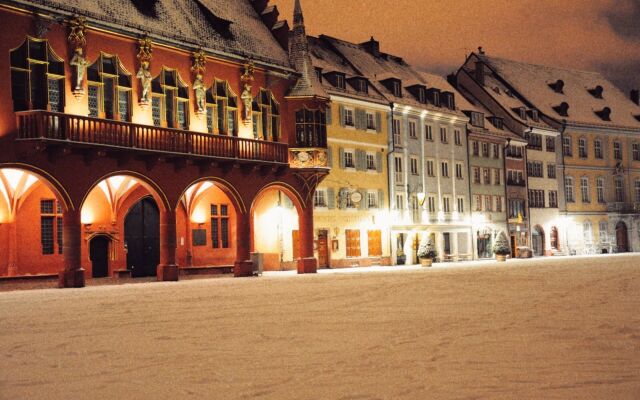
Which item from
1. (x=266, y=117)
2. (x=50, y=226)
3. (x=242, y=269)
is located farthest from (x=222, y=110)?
(x=50, y=226)

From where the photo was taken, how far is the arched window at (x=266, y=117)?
1594 inches

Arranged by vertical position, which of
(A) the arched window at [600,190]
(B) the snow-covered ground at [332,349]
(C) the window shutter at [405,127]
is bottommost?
(B) the snow-covered ground at [332,349]

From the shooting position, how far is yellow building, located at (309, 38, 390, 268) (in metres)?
49.3

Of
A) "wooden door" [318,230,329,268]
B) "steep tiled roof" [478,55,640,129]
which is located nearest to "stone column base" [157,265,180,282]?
"wooden door" [318,230,329,268]

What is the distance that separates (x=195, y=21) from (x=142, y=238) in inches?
425

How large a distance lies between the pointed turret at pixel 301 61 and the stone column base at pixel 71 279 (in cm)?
1637

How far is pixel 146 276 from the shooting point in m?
38.6

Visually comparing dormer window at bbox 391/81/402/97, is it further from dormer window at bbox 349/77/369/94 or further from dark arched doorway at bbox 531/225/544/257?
dark arched doorway at bbox 531/225/544/257

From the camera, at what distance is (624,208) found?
250ft

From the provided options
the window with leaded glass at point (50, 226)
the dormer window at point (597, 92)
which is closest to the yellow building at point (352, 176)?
the window with leaded glass at point (50, 226)

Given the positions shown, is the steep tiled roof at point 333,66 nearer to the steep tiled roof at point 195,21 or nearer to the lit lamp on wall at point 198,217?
the steep tiled roof at point 195,21

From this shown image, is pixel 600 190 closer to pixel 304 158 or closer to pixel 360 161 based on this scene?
pixel 360 161

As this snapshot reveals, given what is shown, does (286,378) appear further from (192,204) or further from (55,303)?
(192,204)

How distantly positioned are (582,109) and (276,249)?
4340 centimetres
